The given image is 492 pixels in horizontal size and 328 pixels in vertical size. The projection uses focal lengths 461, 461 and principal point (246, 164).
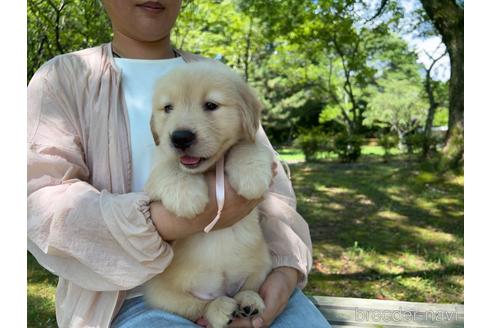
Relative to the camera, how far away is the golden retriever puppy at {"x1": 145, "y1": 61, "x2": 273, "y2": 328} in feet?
5.62

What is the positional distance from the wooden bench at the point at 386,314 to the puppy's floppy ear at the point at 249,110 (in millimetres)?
1720

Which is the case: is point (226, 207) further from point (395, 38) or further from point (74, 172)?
point (395, 38)

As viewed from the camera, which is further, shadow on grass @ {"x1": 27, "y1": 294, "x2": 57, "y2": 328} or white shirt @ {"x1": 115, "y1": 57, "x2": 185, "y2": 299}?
shadow on grass @ {"x1": 27, "y1": 294, "x2": 57, "y2": 328}

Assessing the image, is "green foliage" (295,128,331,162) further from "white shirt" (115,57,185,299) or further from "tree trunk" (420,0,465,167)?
"white shirt" (115,57,185,299)

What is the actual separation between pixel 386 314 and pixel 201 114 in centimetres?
225

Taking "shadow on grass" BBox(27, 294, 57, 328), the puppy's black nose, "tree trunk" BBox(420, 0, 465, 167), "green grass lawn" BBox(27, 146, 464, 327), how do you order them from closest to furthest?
the puppy's black nose
"shadow on grass" BBox(27, 294, 57, 328)
"green grass lawn" BBox(27, 146, 464, 327)
"tree trunk" BBox(420, 0, 465, 167)

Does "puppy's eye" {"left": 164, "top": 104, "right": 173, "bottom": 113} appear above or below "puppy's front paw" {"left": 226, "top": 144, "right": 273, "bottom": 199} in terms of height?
above

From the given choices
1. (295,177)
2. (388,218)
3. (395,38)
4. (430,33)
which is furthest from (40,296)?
(395,38)

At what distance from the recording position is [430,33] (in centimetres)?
1692

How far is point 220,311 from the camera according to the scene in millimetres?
1758

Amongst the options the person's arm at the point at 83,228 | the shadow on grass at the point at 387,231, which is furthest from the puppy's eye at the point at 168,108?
the shadow on grass at the point at 387,231

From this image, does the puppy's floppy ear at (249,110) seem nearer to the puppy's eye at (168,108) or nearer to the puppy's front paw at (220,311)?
the puppy's eye at (168,108)

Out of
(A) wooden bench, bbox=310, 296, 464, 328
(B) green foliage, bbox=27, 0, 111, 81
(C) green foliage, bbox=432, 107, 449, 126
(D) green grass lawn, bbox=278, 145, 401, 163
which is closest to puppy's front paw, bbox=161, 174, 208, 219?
(A) wooden bench, bbox=310, 296, 464, 328

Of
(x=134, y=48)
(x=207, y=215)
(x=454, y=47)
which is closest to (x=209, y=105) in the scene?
(x=207, y=215)
